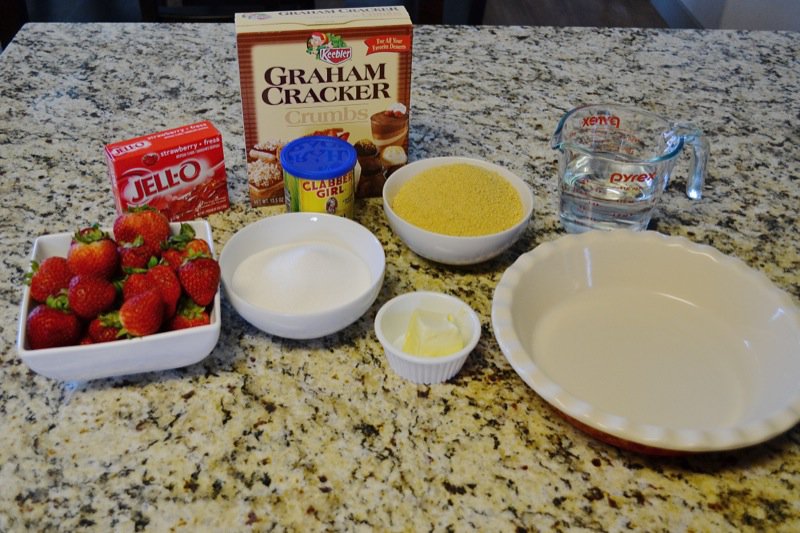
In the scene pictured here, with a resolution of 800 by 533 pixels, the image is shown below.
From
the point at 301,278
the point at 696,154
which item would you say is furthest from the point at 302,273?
the point at 696,154

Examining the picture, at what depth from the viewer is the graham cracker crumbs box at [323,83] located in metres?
0.95

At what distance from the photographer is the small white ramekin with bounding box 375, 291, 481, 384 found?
0.78 m

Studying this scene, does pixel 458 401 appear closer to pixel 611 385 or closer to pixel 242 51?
pixel 611 385

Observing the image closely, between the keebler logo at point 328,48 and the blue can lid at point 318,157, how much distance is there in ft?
0.36

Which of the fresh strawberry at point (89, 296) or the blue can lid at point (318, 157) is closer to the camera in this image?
the fresh strawberry at point (89, 296)

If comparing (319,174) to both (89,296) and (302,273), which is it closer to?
(302,273)

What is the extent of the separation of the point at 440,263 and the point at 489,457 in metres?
0.33

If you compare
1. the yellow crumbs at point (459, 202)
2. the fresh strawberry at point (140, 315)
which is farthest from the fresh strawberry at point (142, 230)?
the yellow crumbs at point (459, 202)

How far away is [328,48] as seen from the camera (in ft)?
3.16

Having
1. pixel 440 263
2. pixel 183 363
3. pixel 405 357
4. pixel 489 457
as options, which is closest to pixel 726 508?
pixel 489 457

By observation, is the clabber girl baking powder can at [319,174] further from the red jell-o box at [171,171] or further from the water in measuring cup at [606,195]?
the water in measuring cup at [606,195]

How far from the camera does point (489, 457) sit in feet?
2.41

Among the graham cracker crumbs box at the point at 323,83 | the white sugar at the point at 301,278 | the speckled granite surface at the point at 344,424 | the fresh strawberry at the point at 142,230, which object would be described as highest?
the graham cracker crumbs box at the point at 323,83

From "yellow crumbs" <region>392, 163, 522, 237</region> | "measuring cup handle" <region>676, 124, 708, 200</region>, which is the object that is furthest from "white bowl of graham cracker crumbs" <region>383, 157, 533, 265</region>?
"measuring cup handle" <region>676, 124, 708, 200</region>
